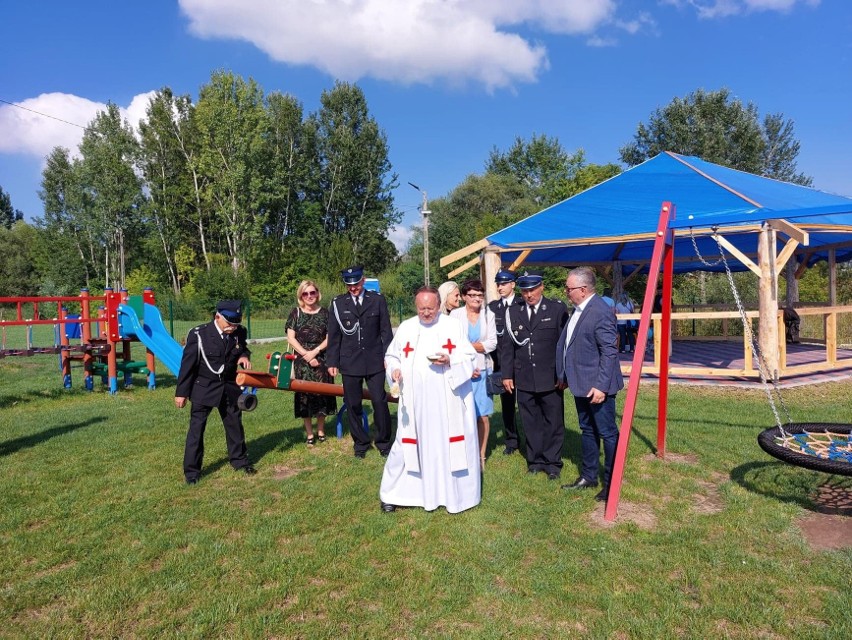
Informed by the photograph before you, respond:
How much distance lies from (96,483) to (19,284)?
175 feet

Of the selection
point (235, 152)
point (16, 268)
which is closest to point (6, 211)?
point (16, 268)

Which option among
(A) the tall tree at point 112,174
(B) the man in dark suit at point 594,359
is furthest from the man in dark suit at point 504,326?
(A) the tall tree at point 112,174

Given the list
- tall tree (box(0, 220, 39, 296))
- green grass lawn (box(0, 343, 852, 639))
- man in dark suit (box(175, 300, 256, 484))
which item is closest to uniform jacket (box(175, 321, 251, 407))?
man in dark suit (box(175, 300, 256, 484))

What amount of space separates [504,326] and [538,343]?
1.43 ft

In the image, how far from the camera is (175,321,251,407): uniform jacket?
17.7 feet

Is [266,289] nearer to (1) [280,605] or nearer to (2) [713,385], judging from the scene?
(2) [713,385]

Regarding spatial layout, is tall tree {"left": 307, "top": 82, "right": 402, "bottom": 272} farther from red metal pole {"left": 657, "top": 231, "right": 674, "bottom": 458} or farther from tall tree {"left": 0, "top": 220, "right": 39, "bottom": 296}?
red metal pole {"left": 657, "top": 231, "right": 674, "bottom": 458}

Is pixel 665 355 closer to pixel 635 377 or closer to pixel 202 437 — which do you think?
pixel 635 377

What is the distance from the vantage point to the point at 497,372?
610cm

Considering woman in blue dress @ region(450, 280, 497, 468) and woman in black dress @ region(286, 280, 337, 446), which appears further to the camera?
woman in black dress @ region(286, 280, 337, 446)

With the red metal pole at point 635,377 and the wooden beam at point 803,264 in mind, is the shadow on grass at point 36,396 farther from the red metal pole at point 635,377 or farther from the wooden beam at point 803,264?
the wooden beam at point 803,264

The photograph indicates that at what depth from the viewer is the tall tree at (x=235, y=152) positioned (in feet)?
119

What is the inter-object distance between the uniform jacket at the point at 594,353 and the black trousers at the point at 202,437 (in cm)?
310

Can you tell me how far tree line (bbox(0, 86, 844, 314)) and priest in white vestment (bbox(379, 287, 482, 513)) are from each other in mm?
29953
